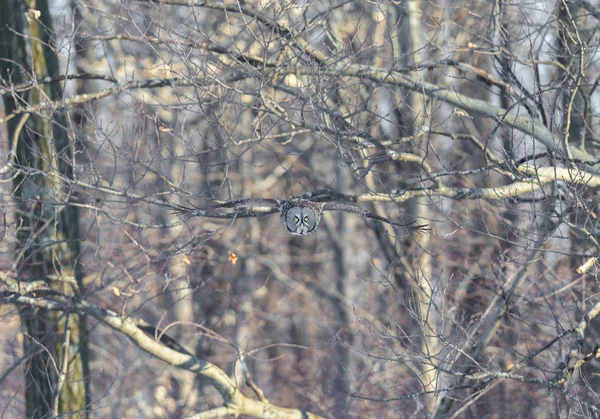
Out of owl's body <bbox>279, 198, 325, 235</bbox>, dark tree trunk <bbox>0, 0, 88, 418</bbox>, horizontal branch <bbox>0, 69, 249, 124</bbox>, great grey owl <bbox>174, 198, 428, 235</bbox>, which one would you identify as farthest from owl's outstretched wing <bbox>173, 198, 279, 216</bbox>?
dark tree trunk <bbox>0, 0, 88, 418</bbox>

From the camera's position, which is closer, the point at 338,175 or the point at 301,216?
the point at 301,216

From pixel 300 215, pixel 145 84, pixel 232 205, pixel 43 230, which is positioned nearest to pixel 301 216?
pixel 300 215

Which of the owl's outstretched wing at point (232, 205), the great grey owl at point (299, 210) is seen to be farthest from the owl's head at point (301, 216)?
the owl's outstretched wing at point (232, 205)

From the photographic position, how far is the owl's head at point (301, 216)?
646 cm

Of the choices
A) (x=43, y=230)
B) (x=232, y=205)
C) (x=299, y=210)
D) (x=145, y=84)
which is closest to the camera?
(x=232, y=205)

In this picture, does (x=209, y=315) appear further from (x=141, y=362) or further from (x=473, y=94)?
(x=473, y=94)

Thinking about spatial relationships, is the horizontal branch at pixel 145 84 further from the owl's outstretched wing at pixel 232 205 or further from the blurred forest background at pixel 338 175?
the owl's outstretched wing at pixel 232 205

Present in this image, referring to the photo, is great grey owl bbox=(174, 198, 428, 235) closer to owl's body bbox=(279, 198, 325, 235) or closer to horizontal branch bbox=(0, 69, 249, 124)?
owl's body bbox=(279, 198, 325, 235)

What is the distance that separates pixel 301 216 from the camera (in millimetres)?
6555

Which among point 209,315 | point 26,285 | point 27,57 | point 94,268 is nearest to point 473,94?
point 209,315

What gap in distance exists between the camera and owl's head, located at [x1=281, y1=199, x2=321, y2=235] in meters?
6.46

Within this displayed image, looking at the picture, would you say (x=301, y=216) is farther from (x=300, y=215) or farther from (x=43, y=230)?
(x=43, y=230)

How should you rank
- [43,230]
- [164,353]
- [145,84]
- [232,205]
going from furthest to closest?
[43,230], [164,353], [145,84], [232,205]

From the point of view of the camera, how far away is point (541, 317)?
1020cm
